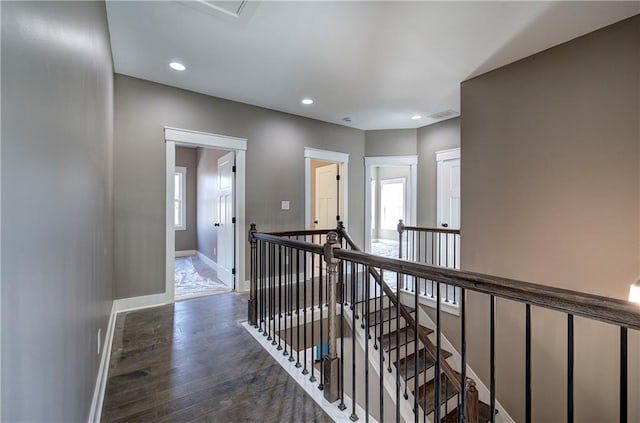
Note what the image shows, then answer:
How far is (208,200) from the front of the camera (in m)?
6.05

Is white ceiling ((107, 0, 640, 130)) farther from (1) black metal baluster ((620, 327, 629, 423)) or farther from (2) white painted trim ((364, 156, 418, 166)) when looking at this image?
(1) black metal baluster ((620, 327, 629, 423))

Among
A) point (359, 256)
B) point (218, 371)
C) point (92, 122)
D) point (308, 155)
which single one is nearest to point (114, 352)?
point (218, 371)

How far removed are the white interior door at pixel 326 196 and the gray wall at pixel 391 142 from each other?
2.70ft

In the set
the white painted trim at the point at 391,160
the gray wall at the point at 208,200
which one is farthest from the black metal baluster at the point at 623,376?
the gray wall at the point at 208,200

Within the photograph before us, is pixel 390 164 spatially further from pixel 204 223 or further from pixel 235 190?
pixel 204 223

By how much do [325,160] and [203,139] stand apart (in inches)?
81.6

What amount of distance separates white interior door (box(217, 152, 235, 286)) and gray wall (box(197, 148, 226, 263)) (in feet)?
1.45

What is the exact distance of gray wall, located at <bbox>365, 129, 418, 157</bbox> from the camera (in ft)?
17.7

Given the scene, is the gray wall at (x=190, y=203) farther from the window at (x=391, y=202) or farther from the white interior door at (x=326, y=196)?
the window at (x=391, y=202)

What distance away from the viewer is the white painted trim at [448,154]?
4.71 meters

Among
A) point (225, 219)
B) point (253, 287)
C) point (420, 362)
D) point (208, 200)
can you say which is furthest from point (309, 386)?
point (208, 200)

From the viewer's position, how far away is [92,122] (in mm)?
1740

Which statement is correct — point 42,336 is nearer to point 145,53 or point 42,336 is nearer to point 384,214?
point 145,53

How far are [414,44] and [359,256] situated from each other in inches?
86.5
